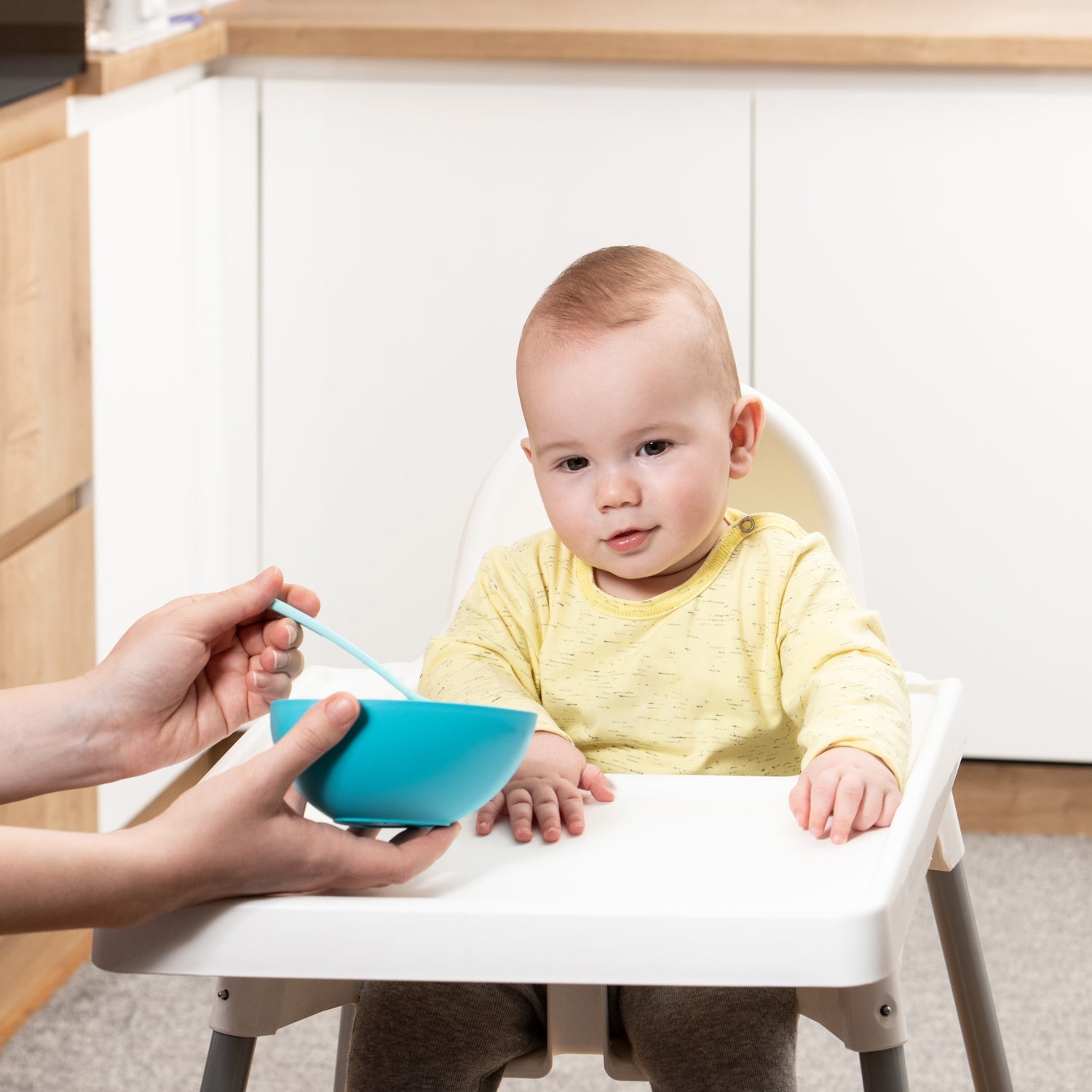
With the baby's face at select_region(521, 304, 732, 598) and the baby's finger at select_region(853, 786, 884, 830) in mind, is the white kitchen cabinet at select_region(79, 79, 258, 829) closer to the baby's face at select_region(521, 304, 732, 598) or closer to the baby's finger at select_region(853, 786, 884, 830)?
the baby's face at select_region(521, 304, 732, 598)

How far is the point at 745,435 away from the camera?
982 mm

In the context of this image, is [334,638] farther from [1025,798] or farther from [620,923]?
[1025,798]

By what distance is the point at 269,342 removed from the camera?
1897 millimetres

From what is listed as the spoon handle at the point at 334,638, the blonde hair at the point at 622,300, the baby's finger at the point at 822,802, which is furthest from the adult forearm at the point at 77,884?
the blonde hair at the point at 622,300

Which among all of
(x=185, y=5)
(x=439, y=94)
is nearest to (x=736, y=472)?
(x=439, y=94)

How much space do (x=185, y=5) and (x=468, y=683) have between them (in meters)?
1.22

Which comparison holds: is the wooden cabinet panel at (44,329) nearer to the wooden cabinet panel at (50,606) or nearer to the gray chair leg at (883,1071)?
the wooden cabinet panel at (50,606)

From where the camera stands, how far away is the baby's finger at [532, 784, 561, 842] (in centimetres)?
72

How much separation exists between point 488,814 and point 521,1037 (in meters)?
0.16

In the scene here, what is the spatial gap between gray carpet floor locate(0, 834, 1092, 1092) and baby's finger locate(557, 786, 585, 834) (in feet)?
2.43

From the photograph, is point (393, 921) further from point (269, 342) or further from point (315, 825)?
point (269, 342)

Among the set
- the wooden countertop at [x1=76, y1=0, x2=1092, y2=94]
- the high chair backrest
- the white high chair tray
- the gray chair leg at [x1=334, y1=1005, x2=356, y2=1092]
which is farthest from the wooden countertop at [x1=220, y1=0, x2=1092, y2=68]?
the white high chair tray

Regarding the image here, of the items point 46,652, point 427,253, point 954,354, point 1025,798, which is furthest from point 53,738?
point 1025,798

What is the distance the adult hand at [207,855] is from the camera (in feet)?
1.99
